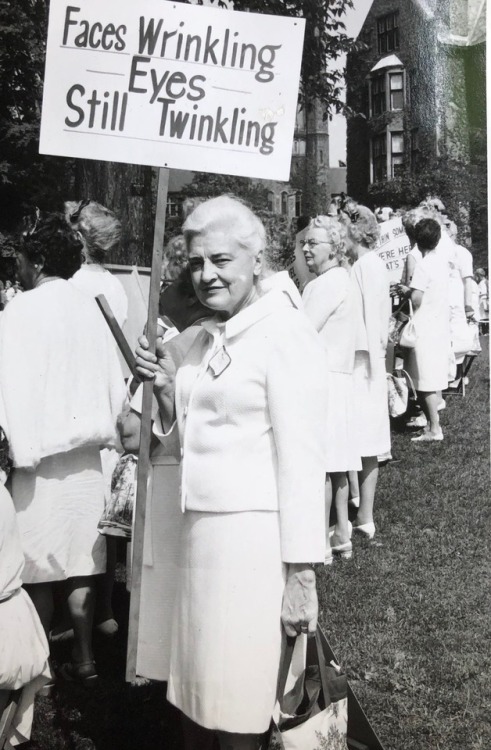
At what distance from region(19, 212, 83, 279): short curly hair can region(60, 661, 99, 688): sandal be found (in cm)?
161

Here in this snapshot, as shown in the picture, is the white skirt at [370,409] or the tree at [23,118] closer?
the tree at [23,118]

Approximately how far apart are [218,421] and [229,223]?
58 centimetres

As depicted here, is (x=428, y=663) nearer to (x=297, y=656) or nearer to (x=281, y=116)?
(x=297, y=656)

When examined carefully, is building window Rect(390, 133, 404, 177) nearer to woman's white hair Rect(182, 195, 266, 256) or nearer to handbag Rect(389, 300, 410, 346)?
handbag Rect(389, 300, 410, 346)

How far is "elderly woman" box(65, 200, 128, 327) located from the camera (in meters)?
3.53

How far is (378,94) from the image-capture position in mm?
3645

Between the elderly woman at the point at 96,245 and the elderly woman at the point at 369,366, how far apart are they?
1147 millimetres

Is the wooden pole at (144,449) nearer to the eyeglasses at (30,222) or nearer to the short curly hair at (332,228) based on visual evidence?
the eyeglasses at (30,222)

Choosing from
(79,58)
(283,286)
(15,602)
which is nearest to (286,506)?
(283,286)

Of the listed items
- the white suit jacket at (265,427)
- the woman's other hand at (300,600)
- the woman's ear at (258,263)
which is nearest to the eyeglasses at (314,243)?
the woman's ear at (258,263)

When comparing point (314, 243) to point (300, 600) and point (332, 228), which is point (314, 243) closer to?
point (332, 228)

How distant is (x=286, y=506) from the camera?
244 cm

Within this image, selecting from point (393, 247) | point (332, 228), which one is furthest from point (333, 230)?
point (393, 247)

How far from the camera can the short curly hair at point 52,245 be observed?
11.2 ft
